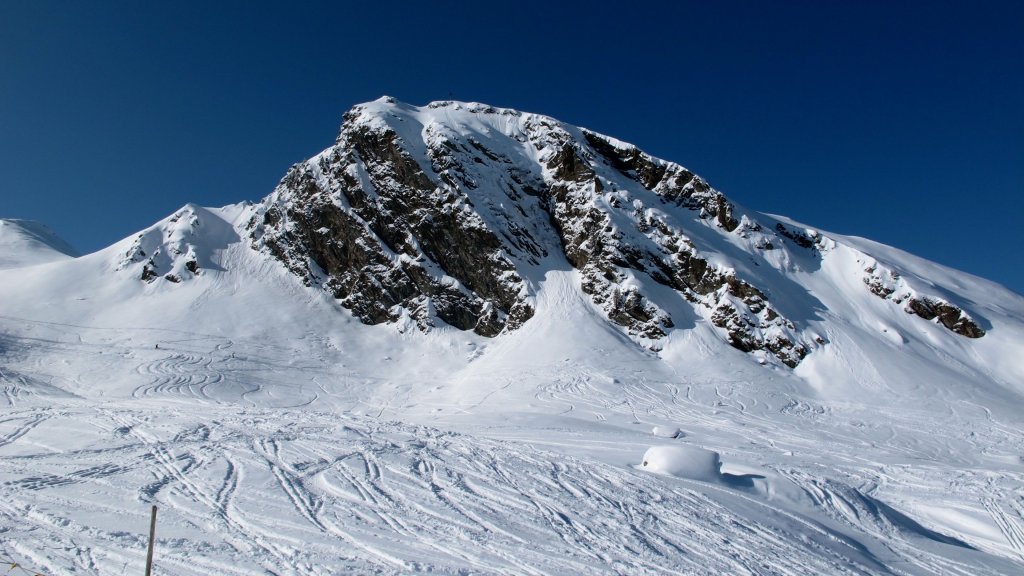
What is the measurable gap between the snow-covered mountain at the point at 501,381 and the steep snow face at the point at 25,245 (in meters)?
7.18

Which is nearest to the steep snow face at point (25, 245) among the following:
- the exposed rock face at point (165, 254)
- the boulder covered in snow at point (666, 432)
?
the exposed rock face at point (165, 254)

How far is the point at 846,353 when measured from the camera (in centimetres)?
3066

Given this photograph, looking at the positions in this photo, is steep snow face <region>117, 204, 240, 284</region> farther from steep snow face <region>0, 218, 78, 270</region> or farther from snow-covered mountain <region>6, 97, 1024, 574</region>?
steep snow face <region>0, 218, 78, 270</region>

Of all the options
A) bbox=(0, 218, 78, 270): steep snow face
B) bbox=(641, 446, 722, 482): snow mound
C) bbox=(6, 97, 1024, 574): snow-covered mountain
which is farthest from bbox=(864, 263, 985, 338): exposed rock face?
bbox=(0, 218, 78, 270): steep snow face

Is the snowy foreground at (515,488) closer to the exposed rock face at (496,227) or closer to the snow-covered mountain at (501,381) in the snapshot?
the snow-covered mountain at (501,381)

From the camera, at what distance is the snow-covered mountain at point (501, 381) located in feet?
28.0

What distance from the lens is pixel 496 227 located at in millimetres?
41781

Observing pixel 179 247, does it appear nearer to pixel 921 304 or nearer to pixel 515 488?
pixel 515 488

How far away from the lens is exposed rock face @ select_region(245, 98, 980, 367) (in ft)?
123

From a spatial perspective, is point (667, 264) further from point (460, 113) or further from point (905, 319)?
point (460, 113)

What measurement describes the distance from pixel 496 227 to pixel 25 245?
47938 mm

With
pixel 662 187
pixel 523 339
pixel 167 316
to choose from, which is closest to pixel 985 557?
pixel 523 339

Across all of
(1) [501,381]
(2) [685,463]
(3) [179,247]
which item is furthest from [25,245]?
(2) [685,463]

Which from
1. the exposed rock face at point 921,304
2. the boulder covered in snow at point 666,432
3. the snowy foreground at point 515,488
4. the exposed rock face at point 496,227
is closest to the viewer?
the snowy foreground at point 515,488
